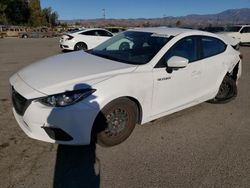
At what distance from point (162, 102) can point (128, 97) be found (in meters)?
0.69

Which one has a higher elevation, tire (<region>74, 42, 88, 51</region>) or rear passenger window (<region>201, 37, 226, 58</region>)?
rear passenger window (<region>201, 37, 226, 58</region>)

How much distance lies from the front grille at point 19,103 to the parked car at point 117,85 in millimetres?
12

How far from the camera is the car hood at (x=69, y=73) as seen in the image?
3.24m

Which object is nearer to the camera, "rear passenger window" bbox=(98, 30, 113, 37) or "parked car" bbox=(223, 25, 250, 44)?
"rear passenger window" bbox=(98, 30, 113, 37)

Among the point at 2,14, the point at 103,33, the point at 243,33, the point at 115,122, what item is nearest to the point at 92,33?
the point at 103,33

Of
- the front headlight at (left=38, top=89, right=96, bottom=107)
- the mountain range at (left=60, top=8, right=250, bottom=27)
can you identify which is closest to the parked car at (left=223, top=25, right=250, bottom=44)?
the mountain range at (left=60, top=8, right=250, bottom=27)

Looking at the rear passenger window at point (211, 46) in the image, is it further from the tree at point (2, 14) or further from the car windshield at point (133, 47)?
the tree at point (2, 14)

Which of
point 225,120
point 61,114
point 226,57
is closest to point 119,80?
point 61,114

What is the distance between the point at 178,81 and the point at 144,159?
1.41m

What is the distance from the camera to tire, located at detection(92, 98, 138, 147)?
341 centimetres

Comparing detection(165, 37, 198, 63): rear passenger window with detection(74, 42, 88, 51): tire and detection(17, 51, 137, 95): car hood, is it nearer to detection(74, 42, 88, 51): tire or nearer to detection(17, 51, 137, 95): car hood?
detection(17, 51, 137, 95): car hood

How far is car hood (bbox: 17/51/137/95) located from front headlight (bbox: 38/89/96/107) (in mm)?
60

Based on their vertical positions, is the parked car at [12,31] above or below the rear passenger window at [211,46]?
below

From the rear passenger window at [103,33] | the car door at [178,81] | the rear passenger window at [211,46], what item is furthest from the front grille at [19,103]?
the rear passenger window at [103,33]
